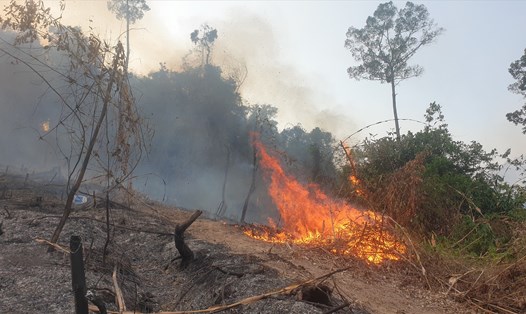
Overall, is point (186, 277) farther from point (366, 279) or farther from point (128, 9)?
point (128, 9)

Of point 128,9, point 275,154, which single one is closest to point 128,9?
point 128,9

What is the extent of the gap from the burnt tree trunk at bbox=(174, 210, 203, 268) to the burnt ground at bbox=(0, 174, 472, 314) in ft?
0.55

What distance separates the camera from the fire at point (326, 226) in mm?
10789

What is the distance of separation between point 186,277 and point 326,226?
21.8 feet

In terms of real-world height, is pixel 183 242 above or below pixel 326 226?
below

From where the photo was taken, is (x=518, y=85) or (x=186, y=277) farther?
(x=518, y=85)

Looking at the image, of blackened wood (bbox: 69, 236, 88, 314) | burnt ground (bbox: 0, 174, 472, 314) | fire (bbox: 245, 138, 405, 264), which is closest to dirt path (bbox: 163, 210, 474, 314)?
burnt ground (bbox: 0, 174, 472, 314)

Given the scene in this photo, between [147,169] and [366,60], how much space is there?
24255 mm

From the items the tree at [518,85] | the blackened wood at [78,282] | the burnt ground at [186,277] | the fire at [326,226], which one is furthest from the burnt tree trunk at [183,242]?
the tree at [518,85]

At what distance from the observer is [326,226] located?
13.6 metres

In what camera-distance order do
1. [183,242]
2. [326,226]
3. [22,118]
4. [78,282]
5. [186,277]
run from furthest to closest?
[22,118] < [326,226] < [183,242] < [186,277] < [78,282]

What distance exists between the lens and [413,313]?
292 inches

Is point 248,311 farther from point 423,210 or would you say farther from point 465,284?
point 423,210

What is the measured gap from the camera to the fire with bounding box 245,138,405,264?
35.4 feet
